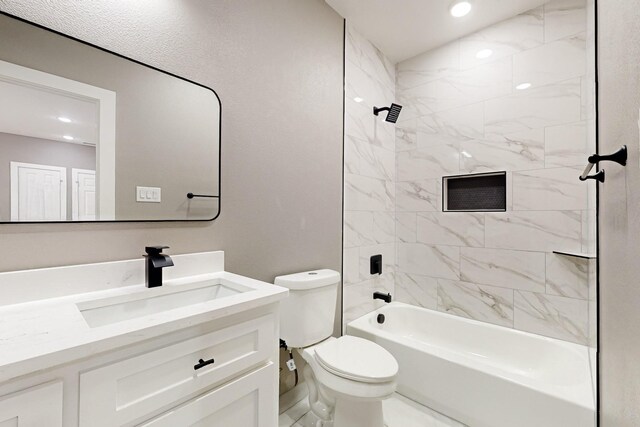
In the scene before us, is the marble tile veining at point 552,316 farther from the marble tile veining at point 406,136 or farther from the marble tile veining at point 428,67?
the marble tile veining at point 428,67

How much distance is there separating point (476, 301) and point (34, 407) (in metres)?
2.44

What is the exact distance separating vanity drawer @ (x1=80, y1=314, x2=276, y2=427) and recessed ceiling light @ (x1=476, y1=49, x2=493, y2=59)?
2450 millimetres

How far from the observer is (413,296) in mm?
2545

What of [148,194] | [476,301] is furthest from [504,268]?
[148,194]

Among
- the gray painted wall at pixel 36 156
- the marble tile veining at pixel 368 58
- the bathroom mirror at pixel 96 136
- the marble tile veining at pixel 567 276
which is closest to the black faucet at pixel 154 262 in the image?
the bathroom mirror at pixel 96 136

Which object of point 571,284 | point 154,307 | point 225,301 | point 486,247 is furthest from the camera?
point 486,247

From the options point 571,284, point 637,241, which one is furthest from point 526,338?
point 637,241

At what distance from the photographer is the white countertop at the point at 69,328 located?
0.57 m

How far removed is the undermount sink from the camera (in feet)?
3.21

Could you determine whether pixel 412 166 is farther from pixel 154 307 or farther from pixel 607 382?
pixel 154 307

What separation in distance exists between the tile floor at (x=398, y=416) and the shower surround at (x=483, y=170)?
67cm

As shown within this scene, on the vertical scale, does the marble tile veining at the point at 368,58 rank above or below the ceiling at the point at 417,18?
below

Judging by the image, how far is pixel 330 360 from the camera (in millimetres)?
1407

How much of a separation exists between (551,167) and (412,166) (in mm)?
975
